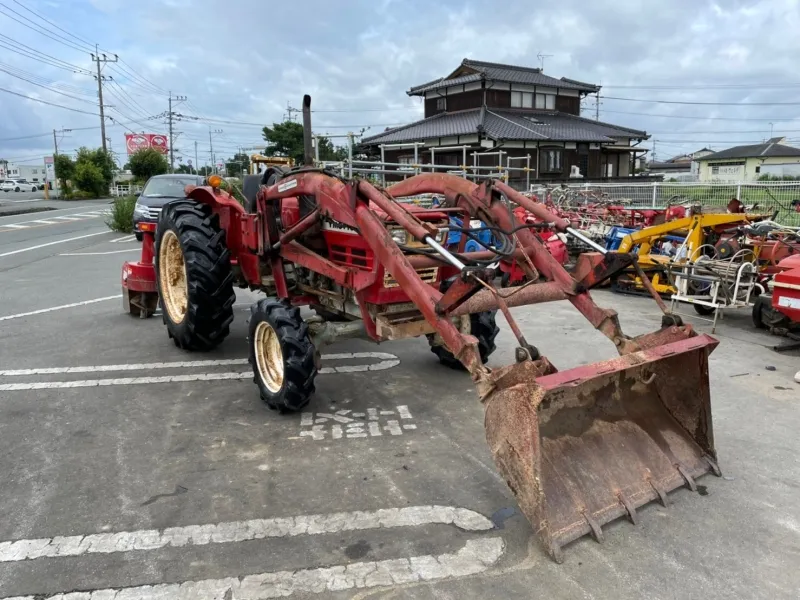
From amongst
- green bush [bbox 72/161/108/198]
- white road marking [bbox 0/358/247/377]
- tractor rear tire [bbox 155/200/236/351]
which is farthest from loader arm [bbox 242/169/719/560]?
green bush [bbox 72/161/108/198]

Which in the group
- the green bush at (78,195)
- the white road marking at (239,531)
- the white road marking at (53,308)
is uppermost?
the green bush at (78,195)

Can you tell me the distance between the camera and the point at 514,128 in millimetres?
26484

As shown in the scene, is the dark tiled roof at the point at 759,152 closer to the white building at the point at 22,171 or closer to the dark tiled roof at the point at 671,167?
the dark tiled roof at the point at 671,167

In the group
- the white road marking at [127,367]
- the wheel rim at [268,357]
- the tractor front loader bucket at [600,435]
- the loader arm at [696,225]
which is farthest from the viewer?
the loader arm at [696,225]

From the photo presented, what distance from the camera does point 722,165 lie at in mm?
46469

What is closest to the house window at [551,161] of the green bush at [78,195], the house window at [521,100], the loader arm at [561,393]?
the house window at [521,100]

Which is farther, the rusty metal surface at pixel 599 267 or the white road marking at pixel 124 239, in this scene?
the white road marking at pixel 124 239

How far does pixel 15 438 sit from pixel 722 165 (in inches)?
2039

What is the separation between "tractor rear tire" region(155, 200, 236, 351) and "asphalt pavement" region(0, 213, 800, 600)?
368 millimetres

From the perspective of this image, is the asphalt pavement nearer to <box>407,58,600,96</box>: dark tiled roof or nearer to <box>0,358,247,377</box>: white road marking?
<box>0,358,247,377</box>: white road marking

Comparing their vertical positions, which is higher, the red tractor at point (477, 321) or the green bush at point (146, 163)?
the green bush at point (146, 163)

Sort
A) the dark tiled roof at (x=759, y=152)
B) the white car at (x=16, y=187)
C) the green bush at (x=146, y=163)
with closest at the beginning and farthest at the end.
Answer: the green bush at (x=146, y=163) → the dark tiled roof at (x=759, y=152) → the white car at (x=16, y=187)

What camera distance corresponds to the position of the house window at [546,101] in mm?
31984

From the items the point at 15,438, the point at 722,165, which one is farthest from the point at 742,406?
the point at 722,165
